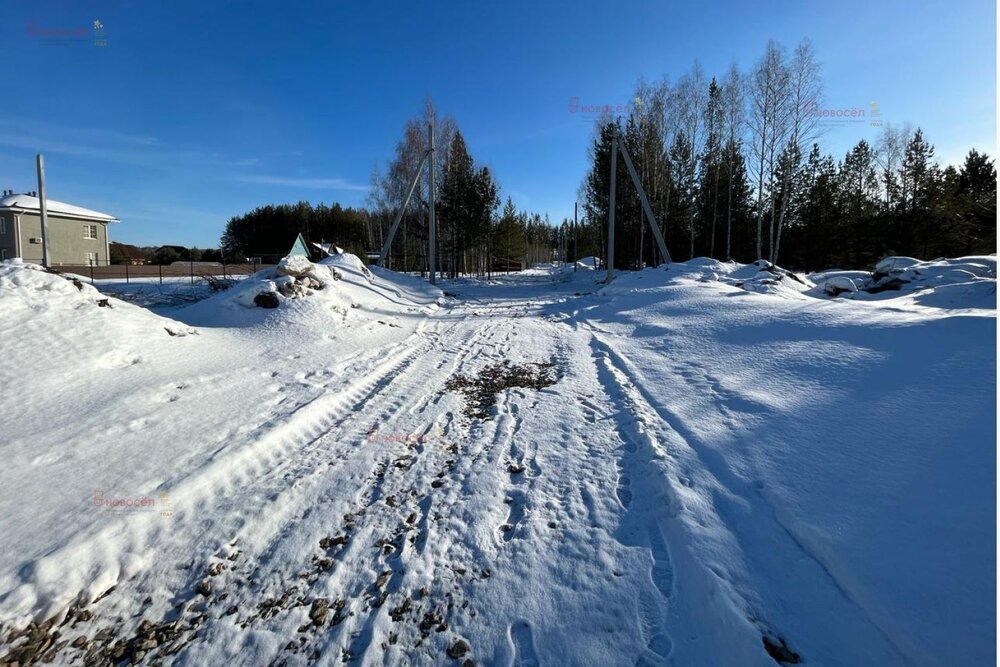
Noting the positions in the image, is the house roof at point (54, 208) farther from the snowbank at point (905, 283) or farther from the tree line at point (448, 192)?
the snowbank at point (905, 283)

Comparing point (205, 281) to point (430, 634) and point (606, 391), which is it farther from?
point (430, 634)

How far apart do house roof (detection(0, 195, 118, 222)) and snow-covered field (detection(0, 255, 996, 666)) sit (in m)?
33.0

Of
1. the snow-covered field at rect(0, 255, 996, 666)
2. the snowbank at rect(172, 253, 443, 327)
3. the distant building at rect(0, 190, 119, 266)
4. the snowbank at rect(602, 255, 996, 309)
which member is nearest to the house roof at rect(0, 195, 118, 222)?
the distant building at rect(0, 190, 119, 266)

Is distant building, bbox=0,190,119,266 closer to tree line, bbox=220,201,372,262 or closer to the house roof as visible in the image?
the house roof

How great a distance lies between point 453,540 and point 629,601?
105 cm

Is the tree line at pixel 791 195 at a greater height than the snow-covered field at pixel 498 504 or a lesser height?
greater

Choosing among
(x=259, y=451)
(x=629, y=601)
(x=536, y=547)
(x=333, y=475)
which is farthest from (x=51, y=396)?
(x=629, y=601)

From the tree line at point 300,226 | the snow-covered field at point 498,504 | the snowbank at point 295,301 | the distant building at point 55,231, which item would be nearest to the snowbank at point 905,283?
the snow-covered field at point 498,504

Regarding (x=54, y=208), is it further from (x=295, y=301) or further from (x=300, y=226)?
(x=295, y=301)

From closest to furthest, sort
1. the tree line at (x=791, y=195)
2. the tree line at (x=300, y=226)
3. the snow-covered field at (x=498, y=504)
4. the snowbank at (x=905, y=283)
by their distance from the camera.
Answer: the snow-covered field at (x=498, y=504)
the snowbank at (x=905, y=283)
the tree line at (x=791, y=195)
the tree line at (x=300, y=226)

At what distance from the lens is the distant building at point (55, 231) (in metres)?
27.0

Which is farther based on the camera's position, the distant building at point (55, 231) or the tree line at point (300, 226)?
the tree line at point (300, 226)

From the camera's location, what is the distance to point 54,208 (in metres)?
29.0

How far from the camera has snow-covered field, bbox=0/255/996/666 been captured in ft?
6.41
